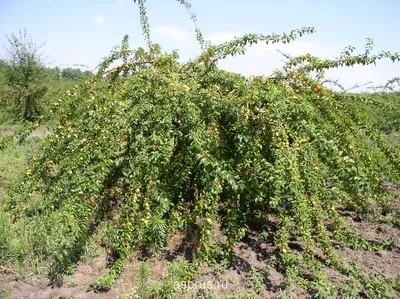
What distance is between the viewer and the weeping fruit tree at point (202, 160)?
8.63 ft

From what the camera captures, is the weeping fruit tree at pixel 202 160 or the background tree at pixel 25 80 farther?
the background tree at pixel 25 80

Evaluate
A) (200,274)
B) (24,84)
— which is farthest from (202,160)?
(24,84)

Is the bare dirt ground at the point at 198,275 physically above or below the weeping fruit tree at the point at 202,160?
below

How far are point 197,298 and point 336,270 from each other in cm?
126

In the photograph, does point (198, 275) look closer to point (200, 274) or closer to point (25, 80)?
point (200, 274)

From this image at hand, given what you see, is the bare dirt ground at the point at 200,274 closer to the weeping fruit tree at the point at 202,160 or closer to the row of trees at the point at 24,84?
the weeping fruit tree at the point at 202,160

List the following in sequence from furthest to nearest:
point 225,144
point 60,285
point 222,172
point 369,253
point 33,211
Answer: point 33,211 < point 369,253 < point 225,144 < point 60,285 < point 222,172

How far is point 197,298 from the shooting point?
8.37 feet

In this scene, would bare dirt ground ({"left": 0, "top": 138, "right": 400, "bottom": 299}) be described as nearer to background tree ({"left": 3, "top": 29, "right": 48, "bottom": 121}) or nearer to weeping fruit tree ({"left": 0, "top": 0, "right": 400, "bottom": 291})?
weeping fruit tree ({"left": 0, "top": 0, "right": 400, "bottom": 291})

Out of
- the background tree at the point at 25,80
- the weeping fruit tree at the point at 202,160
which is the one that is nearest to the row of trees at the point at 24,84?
the background tree at the point at 25,80

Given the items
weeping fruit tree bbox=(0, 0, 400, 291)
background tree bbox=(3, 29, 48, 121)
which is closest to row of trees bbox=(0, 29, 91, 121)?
background tree bbox=(3, 29, 48, 121)

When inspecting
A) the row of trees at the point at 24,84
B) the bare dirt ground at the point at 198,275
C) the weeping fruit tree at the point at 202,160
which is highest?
the row of trees at the point at 24,84

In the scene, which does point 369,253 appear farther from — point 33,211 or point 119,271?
point 33,211

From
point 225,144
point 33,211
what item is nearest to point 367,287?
point 225,144
